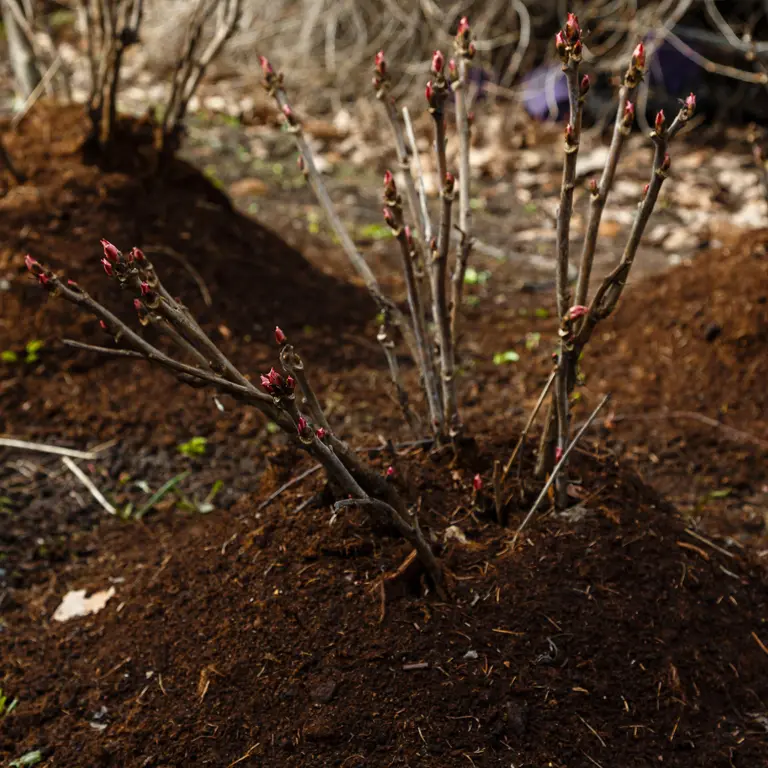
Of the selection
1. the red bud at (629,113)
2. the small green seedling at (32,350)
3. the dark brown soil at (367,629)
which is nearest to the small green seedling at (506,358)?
the dark brown soil at (367,629)

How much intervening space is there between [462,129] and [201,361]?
798mm

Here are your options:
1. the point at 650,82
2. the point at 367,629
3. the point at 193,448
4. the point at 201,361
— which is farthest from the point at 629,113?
the point at 650,82

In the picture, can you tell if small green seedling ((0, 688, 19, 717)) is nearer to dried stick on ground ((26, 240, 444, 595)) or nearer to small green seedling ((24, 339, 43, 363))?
dried stick on ground ((26, 240, 444, 595))

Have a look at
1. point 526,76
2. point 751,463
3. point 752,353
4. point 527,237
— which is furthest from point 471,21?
point 751,463

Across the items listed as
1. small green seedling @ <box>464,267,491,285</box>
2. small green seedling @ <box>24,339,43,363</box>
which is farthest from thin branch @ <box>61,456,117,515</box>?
small green seedling @ <box>464,267,491,285</box>

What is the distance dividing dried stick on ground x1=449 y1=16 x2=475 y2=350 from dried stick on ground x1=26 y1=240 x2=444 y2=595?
0.54 meters

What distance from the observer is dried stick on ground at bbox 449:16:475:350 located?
173 centimetres

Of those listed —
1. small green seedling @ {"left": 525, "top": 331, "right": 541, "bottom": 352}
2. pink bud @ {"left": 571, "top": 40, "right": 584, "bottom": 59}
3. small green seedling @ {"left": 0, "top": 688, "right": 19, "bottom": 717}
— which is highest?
pink bud @ {"left": 571, "top": 40, "right": 584, "bottom": 59}

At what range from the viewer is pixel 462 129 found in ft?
6.02

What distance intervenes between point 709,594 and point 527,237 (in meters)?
3.72

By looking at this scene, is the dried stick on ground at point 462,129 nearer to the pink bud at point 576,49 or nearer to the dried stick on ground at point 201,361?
the pink bud at point 576,49

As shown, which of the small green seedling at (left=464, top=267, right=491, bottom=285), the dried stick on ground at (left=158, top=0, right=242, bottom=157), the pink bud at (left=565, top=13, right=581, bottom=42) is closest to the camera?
the pink bud at (left=565, top=13, right=581, bottom=42)

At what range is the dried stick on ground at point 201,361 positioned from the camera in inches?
51.4

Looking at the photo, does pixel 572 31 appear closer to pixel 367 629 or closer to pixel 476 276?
pixel 367 629
